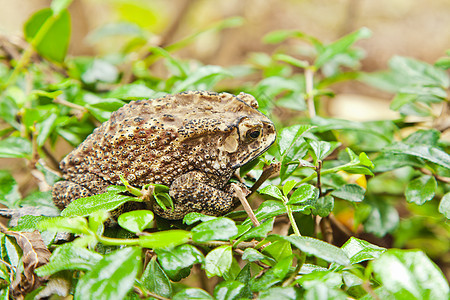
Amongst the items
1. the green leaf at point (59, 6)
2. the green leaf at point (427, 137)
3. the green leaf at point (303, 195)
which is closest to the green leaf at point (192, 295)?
the green leaf at point (303, 195)

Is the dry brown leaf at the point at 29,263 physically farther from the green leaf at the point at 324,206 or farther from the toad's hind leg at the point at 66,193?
the green leaf at the point at 324,206

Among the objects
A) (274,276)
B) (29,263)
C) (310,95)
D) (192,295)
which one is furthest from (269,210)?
(310,95)

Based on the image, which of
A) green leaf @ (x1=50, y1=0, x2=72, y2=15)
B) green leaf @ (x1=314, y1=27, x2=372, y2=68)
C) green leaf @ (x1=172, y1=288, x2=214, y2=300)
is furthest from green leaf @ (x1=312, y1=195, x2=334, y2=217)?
green leaf @ (x1=50, y1=0, x2=72, y2=15)

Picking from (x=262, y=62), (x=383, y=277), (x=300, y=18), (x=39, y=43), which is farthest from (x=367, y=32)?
(x=300, y=18)

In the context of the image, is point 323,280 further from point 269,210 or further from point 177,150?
point 177,150

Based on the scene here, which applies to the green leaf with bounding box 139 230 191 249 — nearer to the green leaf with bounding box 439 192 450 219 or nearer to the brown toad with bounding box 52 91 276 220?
the brown toad with bounding box 52 91 276 220

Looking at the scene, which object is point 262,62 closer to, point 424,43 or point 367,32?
point 367,32
